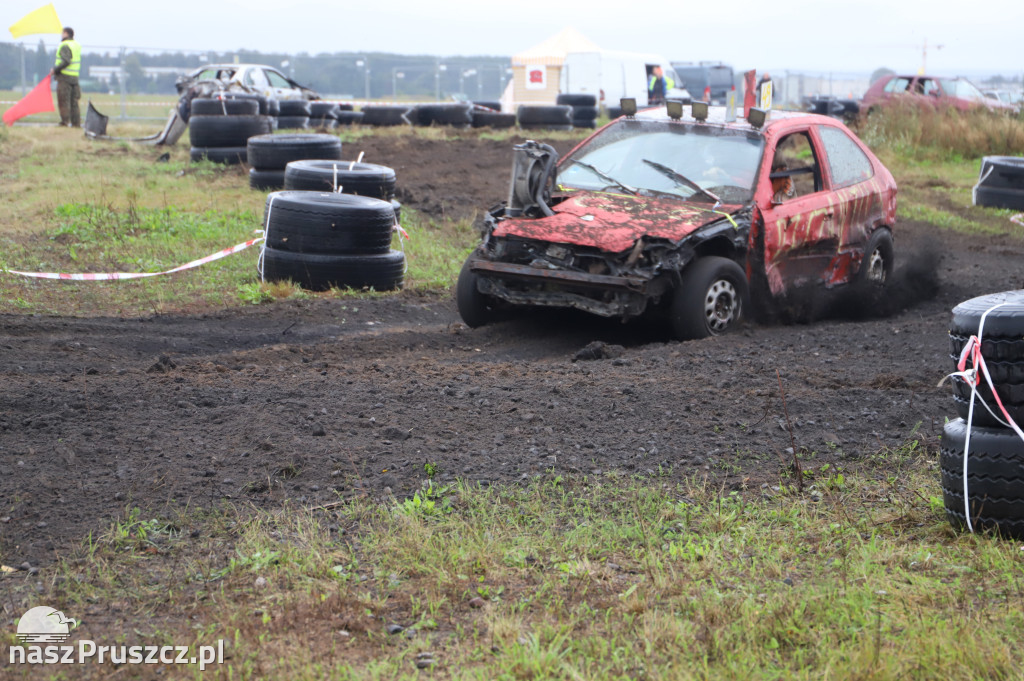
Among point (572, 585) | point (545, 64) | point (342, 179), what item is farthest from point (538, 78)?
point (572, 585)

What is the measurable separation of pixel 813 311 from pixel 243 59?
3747 centimetres

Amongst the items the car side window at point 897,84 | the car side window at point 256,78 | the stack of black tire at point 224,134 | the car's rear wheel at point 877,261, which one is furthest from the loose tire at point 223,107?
the car side window at point 897,84

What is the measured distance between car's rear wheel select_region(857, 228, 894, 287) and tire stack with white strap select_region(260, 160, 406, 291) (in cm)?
421

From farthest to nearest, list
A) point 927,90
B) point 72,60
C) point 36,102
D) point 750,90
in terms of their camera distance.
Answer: point 927,90 → point 72,60 → point 36,102 → point 750,90

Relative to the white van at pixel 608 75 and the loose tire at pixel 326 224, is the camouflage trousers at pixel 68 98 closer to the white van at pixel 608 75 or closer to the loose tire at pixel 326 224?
the loose tire at pixel 326 224

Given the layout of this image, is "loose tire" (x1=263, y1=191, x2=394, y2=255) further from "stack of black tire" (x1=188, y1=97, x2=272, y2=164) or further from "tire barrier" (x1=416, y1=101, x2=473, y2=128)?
"tire barrier" (x1=416, y1=101, x2=473, y2=128)

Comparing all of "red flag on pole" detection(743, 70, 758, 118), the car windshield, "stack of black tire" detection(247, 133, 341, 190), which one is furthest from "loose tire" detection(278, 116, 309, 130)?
"red flag on pole" detection(743, 70, 758, 118)

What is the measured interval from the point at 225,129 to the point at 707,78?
3327 centimetres

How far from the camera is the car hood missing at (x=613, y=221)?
686 centimetres

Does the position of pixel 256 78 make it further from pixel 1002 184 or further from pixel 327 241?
pixel 327 241

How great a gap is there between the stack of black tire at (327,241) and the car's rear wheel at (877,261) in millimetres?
4254

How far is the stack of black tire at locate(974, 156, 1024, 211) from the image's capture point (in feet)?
51.0

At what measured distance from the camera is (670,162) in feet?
26.0

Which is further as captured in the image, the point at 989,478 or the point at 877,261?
the point at 877,261
